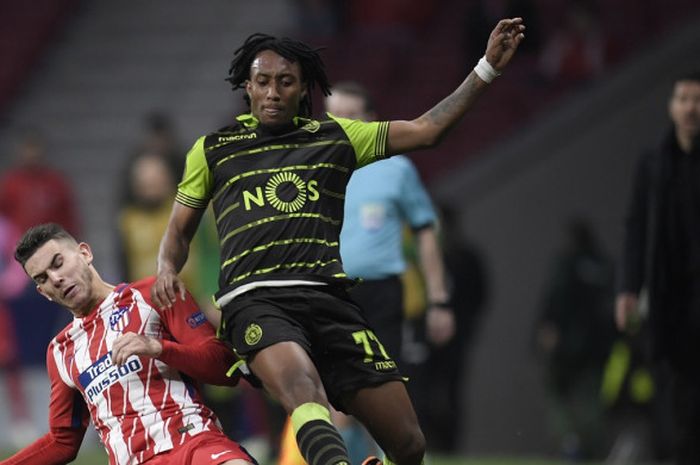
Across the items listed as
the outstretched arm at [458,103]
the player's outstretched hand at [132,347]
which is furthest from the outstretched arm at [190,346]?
the outstretched arm at [458,103]

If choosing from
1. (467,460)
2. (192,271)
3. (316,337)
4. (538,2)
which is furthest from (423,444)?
(538,2)

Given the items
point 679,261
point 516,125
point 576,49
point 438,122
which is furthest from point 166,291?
point 576,49

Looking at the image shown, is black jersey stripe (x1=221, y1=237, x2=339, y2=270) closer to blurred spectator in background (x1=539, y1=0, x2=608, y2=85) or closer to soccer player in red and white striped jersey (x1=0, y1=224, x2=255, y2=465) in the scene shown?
soccer player in red and white striped jersey (x1=0, y1=224, x2=255, y2=465)

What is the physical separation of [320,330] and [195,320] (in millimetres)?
512

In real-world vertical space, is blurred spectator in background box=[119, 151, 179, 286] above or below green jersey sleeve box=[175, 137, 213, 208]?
below

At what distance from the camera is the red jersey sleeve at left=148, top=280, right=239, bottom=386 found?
6.55 m

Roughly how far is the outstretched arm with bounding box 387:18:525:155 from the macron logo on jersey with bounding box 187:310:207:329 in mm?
999

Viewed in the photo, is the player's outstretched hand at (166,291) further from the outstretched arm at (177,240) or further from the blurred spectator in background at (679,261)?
the blurred spectator in background at (679,261)

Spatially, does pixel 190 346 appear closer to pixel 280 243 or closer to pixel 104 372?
pixel 104 372

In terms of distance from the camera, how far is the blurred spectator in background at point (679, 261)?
8352 millimetres

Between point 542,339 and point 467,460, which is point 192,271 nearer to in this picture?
point 467,460

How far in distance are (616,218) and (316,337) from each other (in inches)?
373

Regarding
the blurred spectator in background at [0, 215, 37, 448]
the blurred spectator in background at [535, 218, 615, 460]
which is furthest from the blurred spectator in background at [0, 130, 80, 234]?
the blurred spectator in background at [535, 218, 615, 460]

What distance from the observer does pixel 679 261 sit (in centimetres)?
840
